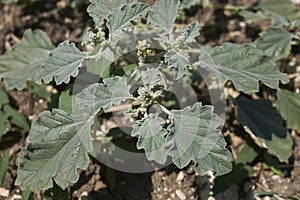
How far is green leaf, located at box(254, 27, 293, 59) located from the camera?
265 centimetres

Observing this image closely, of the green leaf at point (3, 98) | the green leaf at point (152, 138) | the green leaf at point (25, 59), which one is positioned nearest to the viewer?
the green leaf at point (152, 138)

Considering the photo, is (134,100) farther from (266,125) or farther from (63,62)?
(266,125)

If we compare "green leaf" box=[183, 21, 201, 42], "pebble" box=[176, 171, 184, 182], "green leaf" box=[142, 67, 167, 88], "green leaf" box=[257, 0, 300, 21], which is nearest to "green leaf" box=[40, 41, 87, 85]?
"green leaf" box=[142, 67, 167, 88]

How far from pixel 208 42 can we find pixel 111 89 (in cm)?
112

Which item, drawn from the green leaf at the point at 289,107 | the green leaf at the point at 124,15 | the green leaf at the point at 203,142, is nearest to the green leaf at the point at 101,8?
the green leaf at the point at 124,15

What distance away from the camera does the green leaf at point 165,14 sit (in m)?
2.09

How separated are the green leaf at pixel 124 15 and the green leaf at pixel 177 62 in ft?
0.56

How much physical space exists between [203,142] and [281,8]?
1.21 meters

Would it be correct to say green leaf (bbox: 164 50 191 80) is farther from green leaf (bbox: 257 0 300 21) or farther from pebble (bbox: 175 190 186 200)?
green leaf (bbox: 257 0 300 21)

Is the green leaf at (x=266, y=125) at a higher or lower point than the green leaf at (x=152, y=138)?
lower

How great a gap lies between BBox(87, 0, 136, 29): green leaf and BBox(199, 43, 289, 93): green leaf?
0.40m

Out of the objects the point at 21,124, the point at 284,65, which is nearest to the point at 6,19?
the point at 21,124

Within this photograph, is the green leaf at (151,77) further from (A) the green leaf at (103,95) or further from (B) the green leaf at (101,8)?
(B) the green leaf at (101,8)

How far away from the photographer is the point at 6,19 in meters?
3.01
